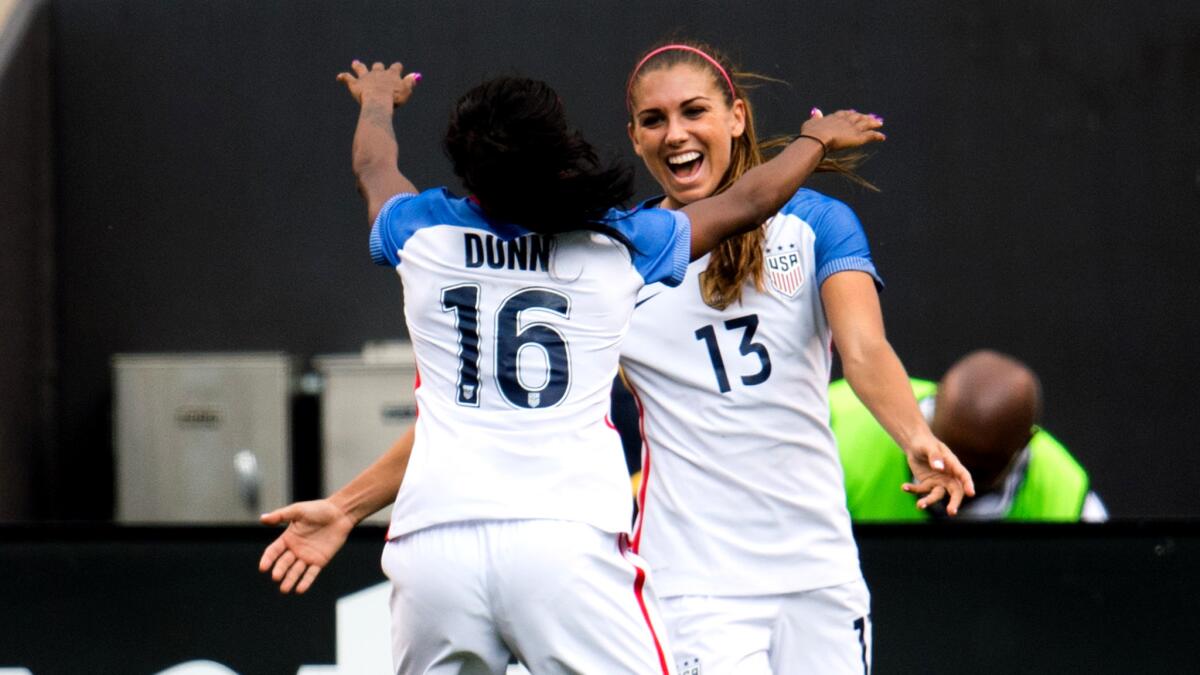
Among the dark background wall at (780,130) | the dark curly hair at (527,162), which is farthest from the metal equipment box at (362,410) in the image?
the dark curly hair at (527,162)

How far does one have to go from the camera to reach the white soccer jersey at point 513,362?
3045 mm

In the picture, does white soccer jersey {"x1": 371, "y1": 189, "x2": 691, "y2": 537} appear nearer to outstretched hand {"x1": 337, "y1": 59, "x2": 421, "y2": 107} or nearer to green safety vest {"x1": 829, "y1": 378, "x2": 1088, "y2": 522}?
outstretched hand {"x1": 337, "y1": 59, "x2": 421, "y2": 107}

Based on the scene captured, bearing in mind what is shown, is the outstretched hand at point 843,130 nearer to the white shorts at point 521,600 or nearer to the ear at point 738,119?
the ear at point 738,119

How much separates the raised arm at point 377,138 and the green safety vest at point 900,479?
1629mm

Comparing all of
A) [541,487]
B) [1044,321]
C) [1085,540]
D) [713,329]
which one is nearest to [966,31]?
[1044,321]

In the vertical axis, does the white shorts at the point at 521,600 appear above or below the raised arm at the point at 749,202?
below

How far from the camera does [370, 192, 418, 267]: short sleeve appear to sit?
3227 millimetres

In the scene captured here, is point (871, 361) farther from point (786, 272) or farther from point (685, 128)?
point (685, 128)

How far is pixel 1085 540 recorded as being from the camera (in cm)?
452

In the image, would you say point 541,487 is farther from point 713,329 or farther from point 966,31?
point 966,31

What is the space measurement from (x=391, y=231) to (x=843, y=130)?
1.04 metres

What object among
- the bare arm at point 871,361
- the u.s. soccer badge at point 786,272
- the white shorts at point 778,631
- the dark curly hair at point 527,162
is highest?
the dark curly hair at point 527,162

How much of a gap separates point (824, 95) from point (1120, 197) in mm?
1538

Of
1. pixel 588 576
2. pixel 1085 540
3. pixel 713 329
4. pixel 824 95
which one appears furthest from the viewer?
pixel 824 95
